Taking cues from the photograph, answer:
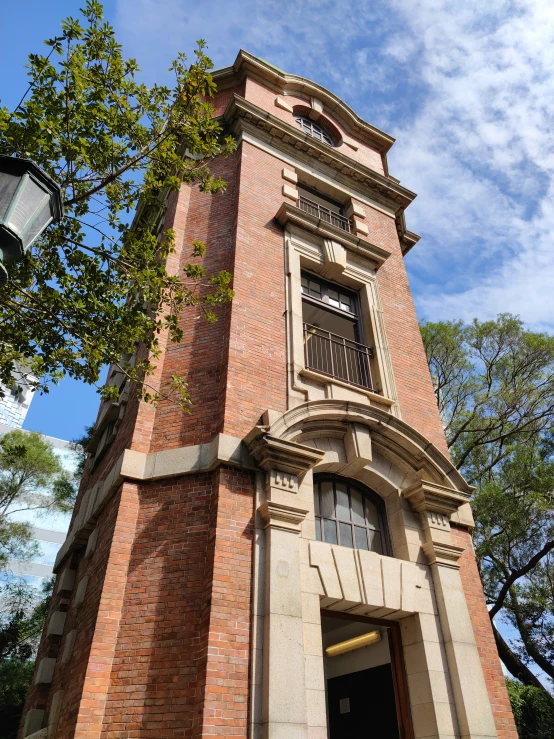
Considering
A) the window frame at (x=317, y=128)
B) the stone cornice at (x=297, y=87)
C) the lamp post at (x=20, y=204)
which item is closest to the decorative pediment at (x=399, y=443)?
the lamp post at (x=20, y=204)

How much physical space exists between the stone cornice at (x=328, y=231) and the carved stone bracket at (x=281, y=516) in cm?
597

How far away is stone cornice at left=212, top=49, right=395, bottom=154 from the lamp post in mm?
11325

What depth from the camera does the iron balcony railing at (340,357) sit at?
9656 mm

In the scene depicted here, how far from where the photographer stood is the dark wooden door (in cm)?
702

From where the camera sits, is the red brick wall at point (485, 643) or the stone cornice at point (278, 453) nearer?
the stone cornice at point (278, 453)

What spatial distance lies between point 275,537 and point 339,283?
241 inches

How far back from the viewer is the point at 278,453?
271 inches

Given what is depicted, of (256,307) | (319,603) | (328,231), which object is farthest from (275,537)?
(328,231)

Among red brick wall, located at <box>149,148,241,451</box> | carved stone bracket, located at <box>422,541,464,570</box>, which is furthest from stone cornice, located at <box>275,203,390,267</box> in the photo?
carved stone bracket, located at <box>422,541,464,570</box>

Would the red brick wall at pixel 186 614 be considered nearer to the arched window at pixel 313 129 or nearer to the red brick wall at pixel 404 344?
the red brick wall at pixel 404 344

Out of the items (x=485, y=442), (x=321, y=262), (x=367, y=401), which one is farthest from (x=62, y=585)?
(x=485, y=442)

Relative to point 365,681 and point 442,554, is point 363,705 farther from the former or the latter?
point 442,554

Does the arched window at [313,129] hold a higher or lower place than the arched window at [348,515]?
higher

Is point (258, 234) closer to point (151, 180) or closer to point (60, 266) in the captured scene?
point (151, 180)
